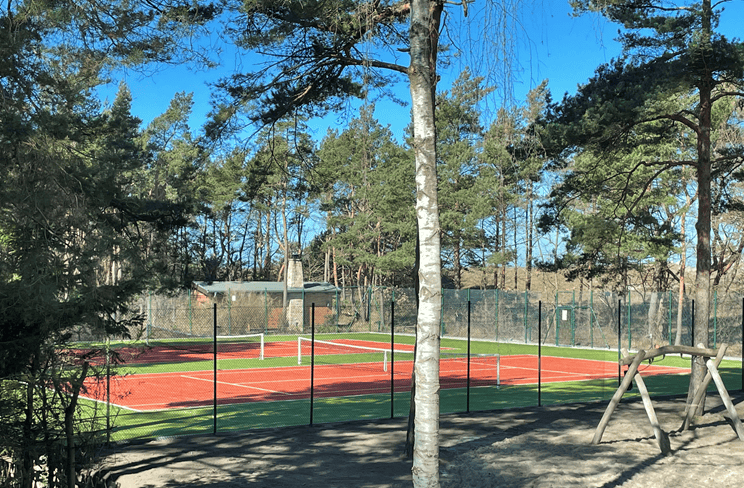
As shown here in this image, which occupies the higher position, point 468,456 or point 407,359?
point 468,456

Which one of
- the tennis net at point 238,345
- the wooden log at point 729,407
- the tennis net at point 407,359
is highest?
the wooden log at point 729,407

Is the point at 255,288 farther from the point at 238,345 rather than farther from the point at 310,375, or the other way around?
the point at 310,375

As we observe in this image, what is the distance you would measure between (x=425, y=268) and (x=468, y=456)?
4965 millimetres

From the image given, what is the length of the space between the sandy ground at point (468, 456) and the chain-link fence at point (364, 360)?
993 millimetres

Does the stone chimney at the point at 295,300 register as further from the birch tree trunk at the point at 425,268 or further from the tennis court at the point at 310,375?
the birch tree trunk at the point at 425,268

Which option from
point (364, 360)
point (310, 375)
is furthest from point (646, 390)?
point (364, 360)

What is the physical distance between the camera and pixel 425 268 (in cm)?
542

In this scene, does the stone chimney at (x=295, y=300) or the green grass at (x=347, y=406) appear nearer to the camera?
the green grass at (x=347, y=406)

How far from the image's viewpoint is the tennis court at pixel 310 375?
17.6m

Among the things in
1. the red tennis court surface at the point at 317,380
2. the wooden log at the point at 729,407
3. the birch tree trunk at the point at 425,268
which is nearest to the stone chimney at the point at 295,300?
the red tennis court surface at the point at 317,380

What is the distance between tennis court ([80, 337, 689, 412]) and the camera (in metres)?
17.6

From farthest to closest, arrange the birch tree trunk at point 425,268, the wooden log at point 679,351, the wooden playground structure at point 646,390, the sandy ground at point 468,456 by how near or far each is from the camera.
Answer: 1. the wooden log at point 679,351
2. the wooden playground structure at point 646,390
3. the sandy ground at point 468,456
4. the birch tree trunk at point 425,268

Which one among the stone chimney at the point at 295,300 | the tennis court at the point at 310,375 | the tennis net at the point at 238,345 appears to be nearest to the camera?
the tennis court at the point at 310,375

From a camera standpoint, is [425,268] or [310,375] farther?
[310,375]
